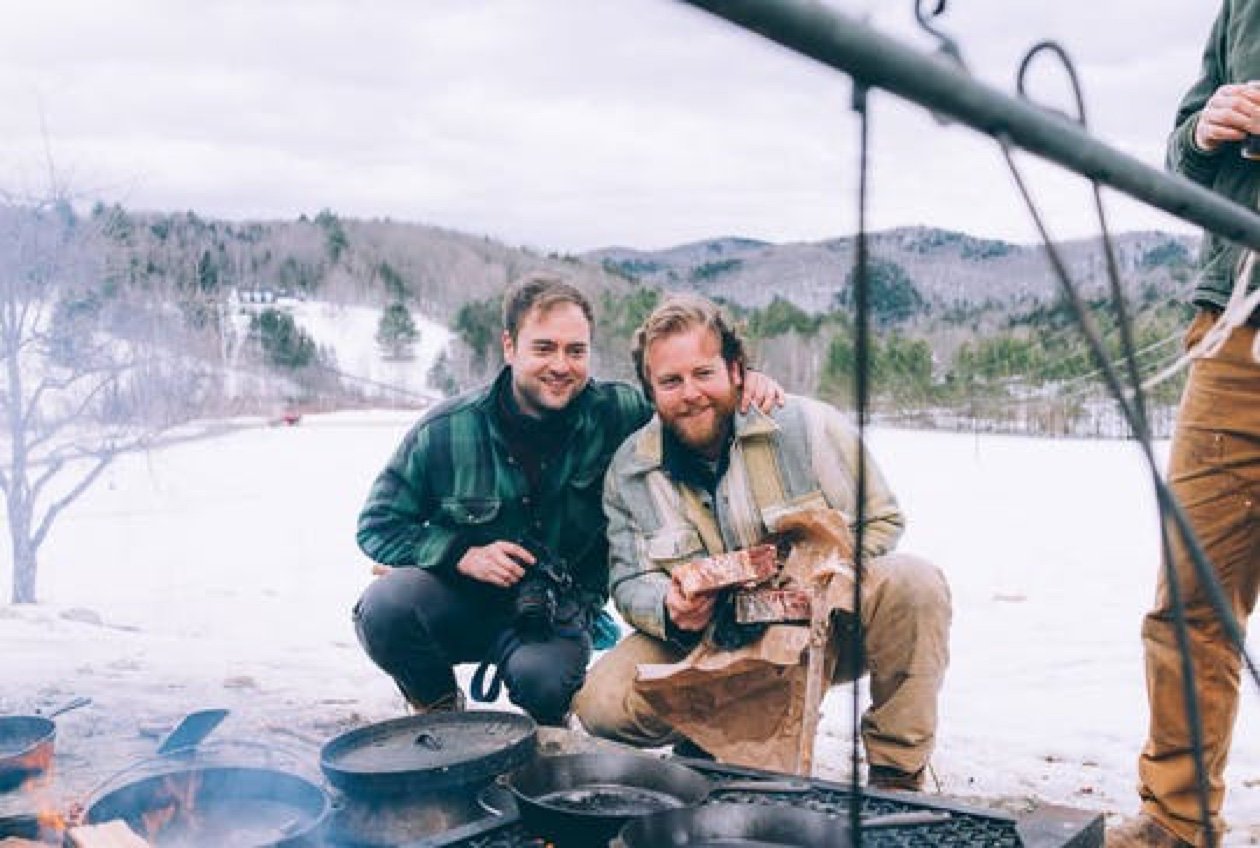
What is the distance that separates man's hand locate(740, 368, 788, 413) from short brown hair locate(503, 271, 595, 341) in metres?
0.60

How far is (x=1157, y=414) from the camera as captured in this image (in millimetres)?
24484

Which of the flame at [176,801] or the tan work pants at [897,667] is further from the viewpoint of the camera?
the tan work pants at [897,667]

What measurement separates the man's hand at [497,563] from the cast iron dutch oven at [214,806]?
112cm

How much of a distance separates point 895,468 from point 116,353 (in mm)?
13910

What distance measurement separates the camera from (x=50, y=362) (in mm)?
10227

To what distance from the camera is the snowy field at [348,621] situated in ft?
14.5

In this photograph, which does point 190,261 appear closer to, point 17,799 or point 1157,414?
point 17,799

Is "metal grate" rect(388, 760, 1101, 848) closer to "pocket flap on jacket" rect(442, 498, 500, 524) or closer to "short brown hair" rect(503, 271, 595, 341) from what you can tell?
"pocket flap on jacket" rect(442, 498, 500, 524)

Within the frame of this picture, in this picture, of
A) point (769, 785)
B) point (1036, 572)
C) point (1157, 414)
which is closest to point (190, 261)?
point (1036, 572)

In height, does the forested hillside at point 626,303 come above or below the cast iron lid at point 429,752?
above

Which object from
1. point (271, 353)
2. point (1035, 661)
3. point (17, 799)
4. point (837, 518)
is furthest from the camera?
point (271, 353)

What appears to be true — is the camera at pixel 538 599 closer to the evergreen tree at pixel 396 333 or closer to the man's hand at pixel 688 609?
the man's hand at pixel 688 609

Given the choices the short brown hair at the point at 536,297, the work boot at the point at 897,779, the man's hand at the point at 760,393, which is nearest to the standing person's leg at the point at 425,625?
the short brown hair at the point at 536,297

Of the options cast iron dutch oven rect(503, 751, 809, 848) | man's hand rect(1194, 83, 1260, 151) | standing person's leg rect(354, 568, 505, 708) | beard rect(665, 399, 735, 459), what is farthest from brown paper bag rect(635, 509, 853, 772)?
man's hand rect(1194, 83, 1260, 151)
